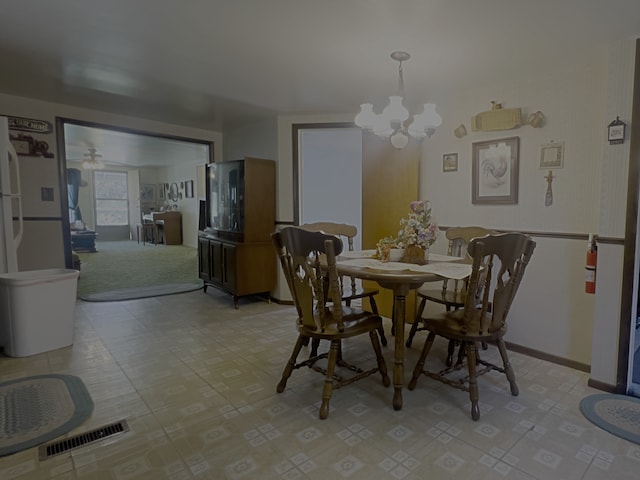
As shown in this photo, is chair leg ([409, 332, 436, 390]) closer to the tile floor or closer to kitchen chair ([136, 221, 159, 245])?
the tile floor

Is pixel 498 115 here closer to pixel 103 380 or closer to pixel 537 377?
pixel 537 377

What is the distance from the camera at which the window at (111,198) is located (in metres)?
10.9

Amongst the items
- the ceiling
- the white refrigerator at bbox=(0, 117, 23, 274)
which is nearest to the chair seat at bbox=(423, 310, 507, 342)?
the ceiling

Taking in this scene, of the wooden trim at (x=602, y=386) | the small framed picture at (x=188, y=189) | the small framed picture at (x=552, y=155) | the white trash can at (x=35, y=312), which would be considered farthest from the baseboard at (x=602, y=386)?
the small framed picture at (x=188, y=189)

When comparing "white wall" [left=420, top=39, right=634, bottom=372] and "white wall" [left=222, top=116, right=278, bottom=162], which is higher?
"white wall" [left=222, top=116, right=278, bottom=162]

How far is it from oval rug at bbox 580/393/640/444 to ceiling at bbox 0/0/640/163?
212cm

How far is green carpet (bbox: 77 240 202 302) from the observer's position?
480cm

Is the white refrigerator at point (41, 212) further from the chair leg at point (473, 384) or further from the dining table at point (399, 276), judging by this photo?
the chair leg at point (473, 384)

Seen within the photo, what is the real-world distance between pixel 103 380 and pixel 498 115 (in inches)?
135

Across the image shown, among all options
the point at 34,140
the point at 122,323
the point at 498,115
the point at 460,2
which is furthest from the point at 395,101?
the point at 34,140

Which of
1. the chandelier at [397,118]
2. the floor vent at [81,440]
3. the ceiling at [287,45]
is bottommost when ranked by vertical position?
the floor vent at [81,440]

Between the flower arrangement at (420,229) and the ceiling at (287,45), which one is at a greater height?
the ceiling at (287,45)

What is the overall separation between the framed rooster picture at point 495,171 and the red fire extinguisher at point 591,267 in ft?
2.13

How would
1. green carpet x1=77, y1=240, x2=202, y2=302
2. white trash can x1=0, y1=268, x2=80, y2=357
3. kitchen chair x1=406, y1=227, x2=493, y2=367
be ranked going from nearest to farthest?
kitchen chair x1=406, y1=227, x2=493, y2=367
white trash can x1=0, y1=268, x2=80, y2=357
green carpet x1=77, y1=240, x2=202, y2=302
